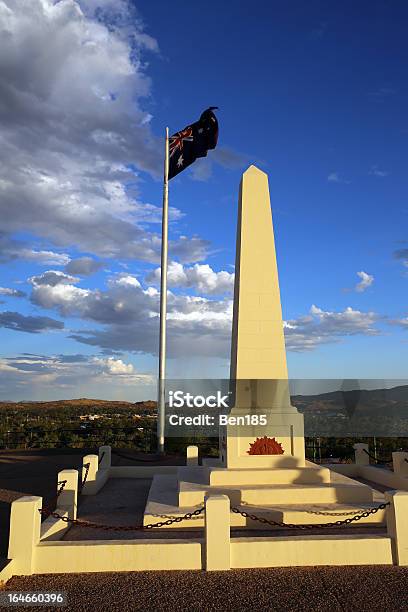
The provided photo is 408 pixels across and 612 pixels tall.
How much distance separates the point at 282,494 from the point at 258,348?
3.12 m

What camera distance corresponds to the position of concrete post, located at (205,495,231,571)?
6.03 meters

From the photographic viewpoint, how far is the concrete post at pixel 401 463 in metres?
11.2

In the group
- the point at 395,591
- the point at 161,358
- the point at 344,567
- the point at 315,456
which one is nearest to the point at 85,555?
the point at 344,567

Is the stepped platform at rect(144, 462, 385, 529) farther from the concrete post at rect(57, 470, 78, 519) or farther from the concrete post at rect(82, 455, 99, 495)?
the concrete post at rect(82, 455, 99, 495)

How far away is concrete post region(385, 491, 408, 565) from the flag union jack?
1497 centimetres

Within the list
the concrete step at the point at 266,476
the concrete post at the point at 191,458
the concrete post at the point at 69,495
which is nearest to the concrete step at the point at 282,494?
the concrete step at the point at 266,476

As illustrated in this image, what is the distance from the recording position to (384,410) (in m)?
22.7

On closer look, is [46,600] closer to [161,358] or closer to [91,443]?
[161,358]

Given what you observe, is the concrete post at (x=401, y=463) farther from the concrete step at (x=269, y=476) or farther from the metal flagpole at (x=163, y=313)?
the metal flagpole at (x=163, y=313)

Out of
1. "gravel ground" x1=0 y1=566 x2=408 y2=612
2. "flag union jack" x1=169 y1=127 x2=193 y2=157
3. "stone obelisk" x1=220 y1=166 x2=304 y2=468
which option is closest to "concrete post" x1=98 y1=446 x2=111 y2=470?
"stone obelisk" x1=220 y1=166 x2=304 y2=468

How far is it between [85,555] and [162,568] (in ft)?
3.33

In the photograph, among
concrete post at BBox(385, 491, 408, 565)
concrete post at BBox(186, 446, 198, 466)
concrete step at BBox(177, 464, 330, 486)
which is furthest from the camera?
concrete post at BBox(186, 446, 198, 466)

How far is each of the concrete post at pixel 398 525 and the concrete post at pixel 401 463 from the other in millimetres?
5308

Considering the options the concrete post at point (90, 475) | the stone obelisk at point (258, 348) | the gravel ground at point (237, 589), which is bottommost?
the gravel ground at point (237, 589)
